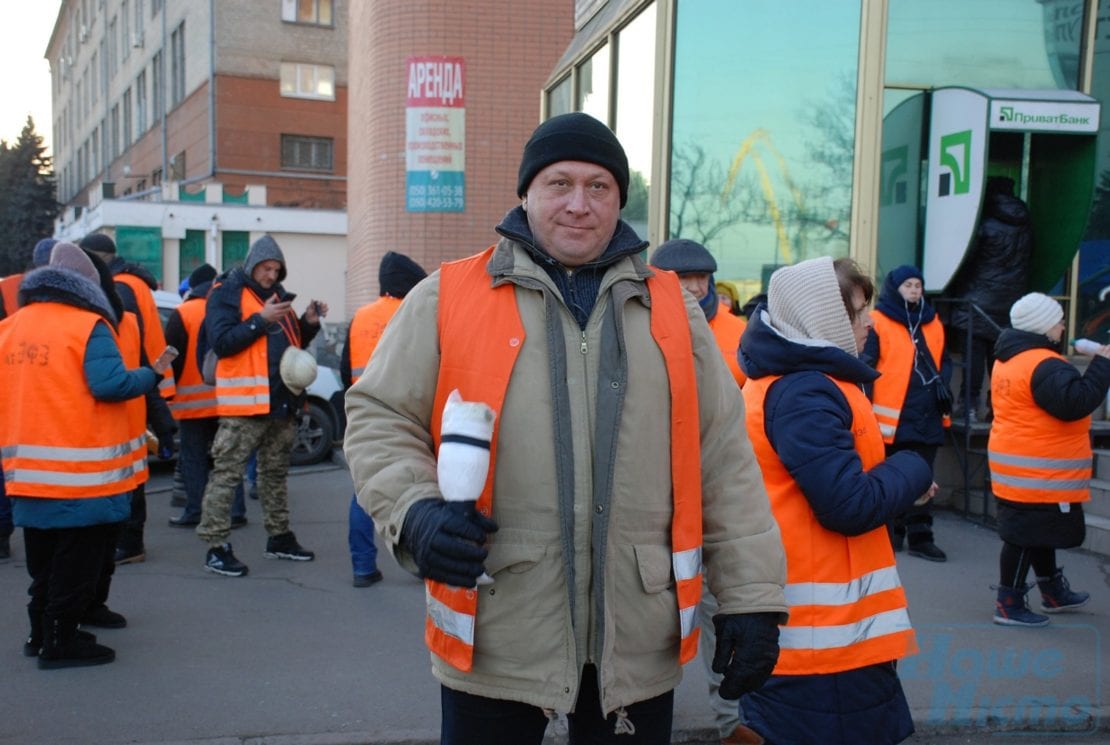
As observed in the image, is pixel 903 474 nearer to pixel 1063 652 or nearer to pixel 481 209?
pixel 1063 652

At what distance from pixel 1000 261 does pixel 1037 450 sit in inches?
144

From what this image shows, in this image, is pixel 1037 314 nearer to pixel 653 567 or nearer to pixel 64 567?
pixel 653 567

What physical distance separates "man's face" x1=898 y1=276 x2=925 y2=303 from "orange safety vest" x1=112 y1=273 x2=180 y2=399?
5.16m

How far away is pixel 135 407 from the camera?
5137 millimetres

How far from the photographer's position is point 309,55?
115 ft

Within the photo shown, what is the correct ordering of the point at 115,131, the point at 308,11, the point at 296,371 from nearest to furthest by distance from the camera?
the point at 296,371, the point at 308,11, the point at 115,131

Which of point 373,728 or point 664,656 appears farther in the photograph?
point 373,728

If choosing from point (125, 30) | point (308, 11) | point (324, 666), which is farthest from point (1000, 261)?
point (125, 30)

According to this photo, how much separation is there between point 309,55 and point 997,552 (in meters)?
32.7

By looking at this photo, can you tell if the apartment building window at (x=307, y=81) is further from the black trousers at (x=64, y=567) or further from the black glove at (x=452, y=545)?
the black glove at (x=452, y=545)

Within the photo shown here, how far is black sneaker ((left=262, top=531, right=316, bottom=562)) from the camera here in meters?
6.83

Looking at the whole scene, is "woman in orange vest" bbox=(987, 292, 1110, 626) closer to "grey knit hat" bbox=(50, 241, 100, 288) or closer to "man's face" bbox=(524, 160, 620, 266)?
"man's face" bbox=(524, 160, 620, 266)

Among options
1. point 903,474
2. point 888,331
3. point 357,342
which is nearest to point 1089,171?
point 888,331

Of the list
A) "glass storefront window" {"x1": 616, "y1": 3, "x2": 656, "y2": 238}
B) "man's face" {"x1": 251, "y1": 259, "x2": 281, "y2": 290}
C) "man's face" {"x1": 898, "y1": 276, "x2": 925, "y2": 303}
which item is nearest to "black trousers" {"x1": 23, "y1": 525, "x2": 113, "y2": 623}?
"man's face" {"x1": 251, "y1": 259, "x2": 281, "y2": 290}
